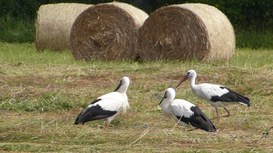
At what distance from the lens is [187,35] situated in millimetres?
18859

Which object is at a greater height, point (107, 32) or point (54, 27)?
point (107, 32)

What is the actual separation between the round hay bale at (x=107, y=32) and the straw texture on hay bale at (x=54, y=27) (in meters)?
1.80

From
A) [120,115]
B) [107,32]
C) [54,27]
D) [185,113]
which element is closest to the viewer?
[185,113]

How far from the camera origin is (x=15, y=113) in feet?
39.2

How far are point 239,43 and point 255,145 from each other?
51.1 ft

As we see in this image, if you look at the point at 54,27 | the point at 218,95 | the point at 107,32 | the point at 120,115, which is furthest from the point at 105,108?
the point at 54,27

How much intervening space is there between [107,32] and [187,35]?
6.63ft

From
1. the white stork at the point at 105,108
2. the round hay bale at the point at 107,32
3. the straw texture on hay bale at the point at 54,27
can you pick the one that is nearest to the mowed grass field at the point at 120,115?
the white stork at the point at 105,108

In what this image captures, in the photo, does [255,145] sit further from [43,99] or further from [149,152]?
[43,99]

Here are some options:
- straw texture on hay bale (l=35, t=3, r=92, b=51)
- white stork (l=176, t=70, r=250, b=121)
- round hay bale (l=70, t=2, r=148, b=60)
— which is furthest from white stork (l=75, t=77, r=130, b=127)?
straw texture on hay bale (l=35, t=3, r=92, b=51)

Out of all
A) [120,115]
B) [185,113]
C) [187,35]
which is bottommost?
[187,35]

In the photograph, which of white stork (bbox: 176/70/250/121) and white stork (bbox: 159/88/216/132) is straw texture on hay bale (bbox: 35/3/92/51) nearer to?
white stork (bbox: 176/70/250/121)

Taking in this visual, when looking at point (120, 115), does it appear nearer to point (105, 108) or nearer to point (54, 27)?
point (105, 108)

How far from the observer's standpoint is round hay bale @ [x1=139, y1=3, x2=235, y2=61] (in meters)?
18.5
